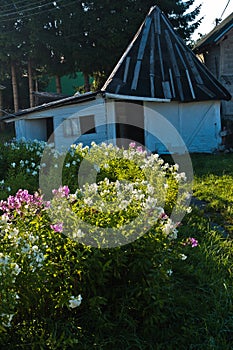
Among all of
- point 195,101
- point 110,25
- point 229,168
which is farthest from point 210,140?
point 110,25

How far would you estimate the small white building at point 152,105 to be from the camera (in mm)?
12422

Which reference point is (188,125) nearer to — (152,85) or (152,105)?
(152,105)

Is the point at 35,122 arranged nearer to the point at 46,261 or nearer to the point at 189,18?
the point at 189,18

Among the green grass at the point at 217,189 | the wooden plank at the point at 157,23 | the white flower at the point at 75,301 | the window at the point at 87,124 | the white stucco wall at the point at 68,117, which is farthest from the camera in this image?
the wooden plank at the point at 157,23

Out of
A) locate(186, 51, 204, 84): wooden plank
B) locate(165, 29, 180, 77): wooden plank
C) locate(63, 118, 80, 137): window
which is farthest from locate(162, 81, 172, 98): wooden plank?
locate(63, 118, 80, 137): window

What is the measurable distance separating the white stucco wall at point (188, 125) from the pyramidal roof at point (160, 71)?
1.43 feet

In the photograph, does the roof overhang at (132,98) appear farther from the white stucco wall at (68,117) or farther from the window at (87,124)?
the window at (87,124)

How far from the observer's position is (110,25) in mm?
19703

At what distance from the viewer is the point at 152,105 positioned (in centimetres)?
1323

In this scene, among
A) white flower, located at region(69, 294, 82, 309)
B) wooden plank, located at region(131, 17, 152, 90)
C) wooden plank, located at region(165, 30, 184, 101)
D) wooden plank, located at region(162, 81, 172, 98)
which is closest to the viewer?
white flower, located at region(69, 294, 82, 309)

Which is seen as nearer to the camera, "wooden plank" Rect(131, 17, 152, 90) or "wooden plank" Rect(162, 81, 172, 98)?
"wooden plank" Rect(131, 17, 152, 90)

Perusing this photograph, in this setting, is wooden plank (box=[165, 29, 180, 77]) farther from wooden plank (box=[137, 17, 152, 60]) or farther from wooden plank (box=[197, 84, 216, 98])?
wooden plank (box=[197, 84, 216, 98])

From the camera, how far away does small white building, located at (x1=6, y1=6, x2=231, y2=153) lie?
1242cm

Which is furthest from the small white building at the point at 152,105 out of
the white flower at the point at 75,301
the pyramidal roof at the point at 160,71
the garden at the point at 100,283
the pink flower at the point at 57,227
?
the white flower at the point at 75,301
